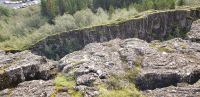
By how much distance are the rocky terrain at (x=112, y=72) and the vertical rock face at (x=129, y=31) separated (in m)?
43.1

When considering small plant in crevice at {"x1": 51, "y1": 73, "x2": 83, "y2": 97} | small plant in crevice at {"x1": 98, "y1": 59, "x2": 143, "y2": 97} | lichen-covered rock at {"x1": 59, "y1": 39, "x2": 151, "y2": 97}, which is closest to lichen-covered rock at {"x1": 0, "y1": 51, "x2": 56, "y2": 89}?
lichen-covered rock at {"x1": 59, "y1": 39, "x2": 151, "y2": 97}

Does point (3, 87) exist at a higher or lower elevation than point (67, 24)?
higher

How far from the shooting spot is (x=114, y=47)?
3256 cm

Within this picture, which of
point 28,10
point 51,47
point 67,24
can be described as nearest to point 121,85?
point 51,47

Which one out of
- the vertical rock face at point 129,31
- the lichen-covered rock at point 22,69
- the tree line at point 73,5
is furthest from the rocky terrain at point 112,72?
the tree line at point 73,5

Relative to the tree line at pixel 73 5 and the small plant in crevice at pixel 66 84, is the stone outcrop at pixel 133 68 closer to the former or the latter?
the small plant in crevice at pixel 66 84

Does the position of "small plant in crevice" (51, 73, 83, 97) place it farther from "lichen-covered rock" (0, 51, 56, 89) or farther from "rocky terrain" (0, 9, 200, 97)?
"lichen-covered rock" (0, 51, 56, 89)

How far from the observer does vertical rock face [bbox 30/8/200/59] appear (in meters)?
75.2

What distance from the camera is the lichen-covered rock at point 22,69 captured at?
28172 millimetres

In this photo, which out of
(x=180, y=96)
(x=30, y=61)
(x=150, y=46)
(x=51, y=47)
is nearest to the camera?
(x=180, y=96)

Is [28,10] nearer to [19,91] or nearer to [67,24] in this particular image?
[67,24]

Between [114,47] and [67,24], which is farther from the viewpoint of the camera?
[67,24]

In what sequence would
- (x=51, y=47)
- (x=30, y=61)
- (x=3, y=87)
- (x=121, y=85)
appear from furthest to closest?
(x=51, y=47)
(x=30, y=61)
(x=3, y=87)
(x=121, y=85)

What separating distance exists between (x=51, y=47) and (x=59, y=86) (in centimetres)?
6414
